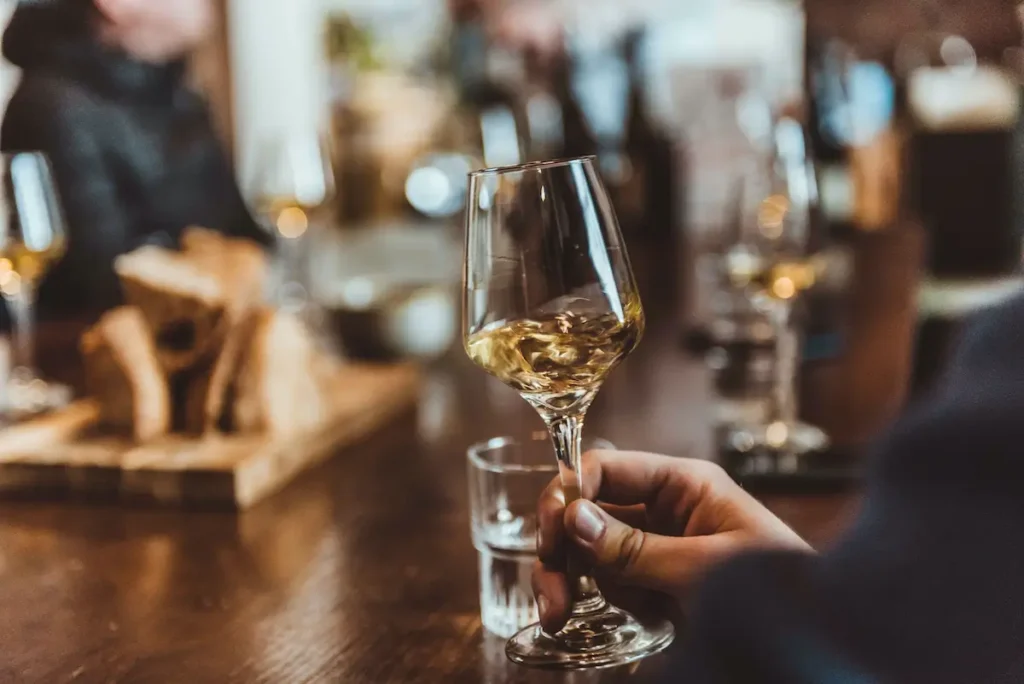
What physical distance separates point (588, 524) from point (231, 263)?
0.77 meters

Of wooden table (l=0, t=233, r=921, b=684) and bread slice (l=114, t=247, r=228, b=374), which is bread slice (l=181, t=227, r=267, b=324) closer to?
bread slice (l=114, t=247, r=228, b=374)

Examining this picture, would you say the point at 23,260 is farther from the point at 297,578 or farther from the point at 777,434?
the point at 777,434

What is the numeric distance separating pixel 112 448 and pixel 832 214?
2.34m

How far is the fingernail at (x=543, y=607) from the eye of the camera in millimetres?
620

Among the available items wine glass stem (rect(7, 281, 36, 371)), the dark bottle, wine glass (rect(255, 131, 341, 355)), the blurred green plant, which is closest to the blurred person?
wine glass stem (rect(7, 281, 36, 371))

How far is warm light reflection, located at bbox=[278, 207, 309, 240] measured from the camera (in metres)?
1.88

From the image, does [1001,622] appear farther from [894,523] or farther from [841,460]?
[841,460]

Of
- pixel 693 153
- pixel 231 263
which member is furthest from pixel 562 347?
pixel 693 153

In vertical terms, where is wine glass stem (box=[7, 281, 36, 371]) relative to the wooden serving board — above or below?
above

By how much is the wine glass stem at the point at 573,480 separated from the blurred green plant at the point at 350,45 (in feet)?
10.3

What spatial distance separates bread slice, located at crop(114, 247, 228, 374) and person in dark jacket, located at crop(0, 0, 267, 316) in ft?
3.28

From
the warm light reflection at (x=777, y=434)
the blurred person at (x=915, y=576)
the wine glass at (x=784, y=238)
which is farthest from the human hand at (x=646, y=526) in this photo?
the wine glass at (x=784, y=238)

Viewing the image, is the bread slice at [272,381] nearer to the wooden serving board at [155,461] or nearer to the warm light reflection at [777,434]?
the wooden serving board at [155,461]

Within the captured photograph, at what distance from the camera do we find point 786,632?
383mm
